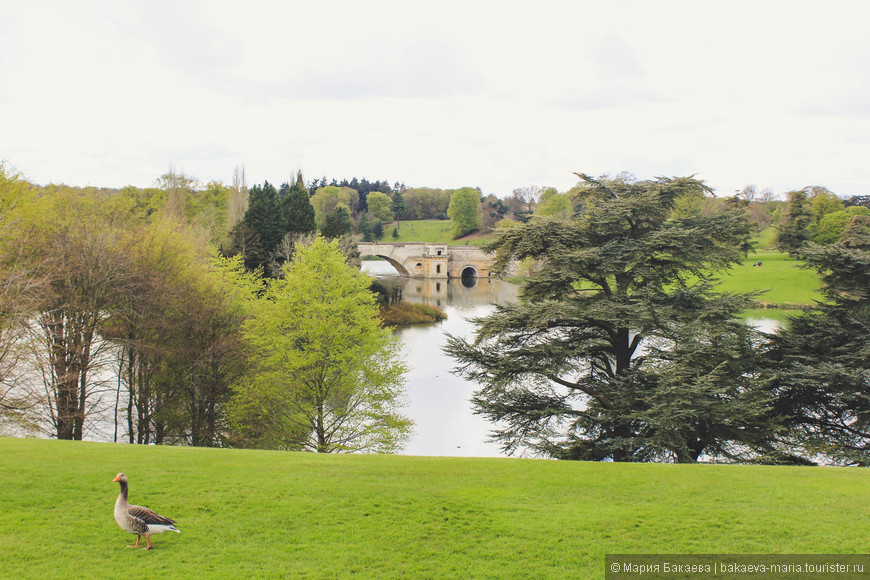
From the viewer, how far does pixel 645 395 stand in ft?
40.9

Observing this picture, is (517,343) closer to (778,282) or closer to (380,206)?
(778,282)

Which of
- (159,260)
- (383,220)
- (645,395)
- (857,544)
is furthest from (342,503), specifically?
(383,220)

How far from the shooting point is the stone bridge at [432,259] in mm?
80062

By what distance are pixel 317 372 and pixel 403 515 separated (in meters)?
10.8

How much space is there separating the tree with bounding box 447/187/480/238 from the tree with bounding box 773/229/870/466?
319 feet

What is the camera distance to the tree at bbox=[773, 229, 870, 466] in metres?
12.4

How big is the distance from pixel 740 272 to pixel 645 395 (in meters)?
50.1

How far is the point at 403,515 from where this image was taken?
7.12m

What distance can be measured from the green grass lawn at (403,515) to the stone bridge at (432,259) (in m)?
68.0

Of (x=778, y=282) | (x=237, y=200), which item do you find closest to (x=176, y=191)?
(x=237, y=200)

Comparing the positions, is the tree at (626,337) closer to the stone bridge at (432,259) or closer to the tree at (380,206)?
the stone bridge at (432,259)

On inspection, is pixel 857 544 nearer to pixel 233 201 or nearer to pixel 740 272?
pixel 233 201

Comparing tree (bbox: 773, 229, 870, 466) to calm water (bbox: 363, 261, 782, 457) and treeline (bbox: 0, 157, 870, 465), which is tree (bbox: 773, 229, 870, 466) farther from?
calm water (bbox: 363, 261, 782, 457)

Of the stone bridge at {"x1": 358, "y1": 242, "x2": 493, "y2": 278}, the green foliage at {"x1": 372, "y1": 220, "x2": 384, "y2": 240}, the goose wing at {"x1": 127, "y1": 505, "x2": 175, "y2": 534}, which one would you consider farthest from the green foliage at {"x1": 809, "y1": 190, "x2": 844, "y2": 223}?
the goose wing at {"x1": 127, "y1": 505, "x2": 175, "y2": 534}
